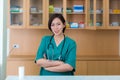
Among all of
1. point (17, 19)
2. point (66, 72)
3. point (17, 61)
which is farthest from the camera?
point (17, 19)

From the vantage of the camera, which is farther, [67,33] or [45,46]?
[67,33]

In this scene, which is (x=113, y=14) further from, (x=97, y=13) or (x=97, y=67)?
(x=97, y=67)

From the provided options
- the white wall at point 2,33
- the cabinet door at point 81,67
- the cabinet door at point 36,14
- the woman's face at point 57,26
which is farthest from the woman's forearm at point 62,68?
the cabinet door at point 36,14

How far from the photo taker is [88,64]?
3.67 meters

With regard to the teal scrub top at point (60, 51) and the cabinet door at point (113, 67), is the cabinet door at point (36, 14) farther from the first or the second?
the teal scrub top at point (60, 51)

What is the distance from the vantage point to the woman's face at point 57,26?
246 cm

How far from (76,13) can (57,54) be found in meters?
1.69

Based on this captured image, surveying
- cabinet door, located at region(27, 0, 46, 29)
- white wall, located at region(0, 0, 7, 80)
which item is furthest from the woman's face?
cabinet door, located at region(27, 0, 46, 29)

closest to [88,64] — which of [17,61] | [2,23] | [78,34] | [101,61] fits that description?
[101,61]

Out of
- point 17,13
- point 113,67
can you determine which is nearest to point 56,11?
point 17,13

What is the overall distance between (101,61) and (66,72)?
1408 millimetres

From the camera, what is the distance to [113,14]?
3984 mm

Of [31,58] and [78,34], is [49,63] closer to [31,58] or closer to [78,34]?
[31,58]

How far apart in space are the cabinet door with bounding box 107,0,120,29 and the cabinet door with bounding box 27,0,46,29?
3.75 feet
